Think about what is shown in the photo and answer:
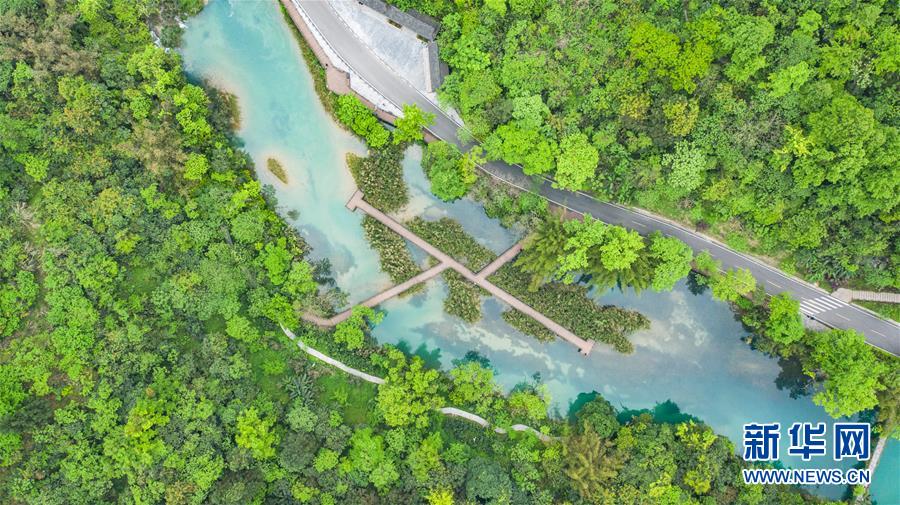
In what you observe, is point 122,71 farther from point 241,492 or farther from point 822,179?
point 822,179

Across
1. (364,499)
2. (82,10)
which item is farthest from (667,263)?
(82,10)

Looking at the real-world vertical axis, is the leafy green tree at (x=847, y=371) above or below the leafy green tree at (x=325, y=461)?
above

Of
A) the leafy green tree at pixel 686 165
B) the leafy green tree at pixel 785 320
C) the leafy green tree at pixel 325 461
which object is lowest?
the leafy green tree at pixel 325 461

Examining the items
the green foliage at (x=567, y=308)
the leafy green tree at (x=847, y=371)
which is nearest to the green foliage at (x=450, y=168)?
the green foliage at (x=567, y=308)

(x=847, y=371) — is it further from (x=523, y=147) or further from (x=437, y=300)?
(x=437, y=300)

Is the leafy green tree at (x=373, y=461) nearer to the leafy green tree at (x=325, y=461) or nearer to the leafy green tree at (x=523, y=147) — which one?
the leafy green tree at (x=325, y=461)

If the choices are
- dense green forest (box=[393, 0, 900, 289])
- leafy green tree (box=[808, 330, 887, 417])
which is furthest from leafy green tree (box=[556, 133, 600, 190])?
leafy green tree (box=[808, 330, 887, 417])

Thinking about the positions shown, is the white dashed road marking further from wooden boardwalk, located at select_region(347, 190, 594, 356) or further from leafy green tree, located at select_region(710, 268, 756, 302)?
wooden boardwalk, located at select_region(347, 190, 594, 356)
